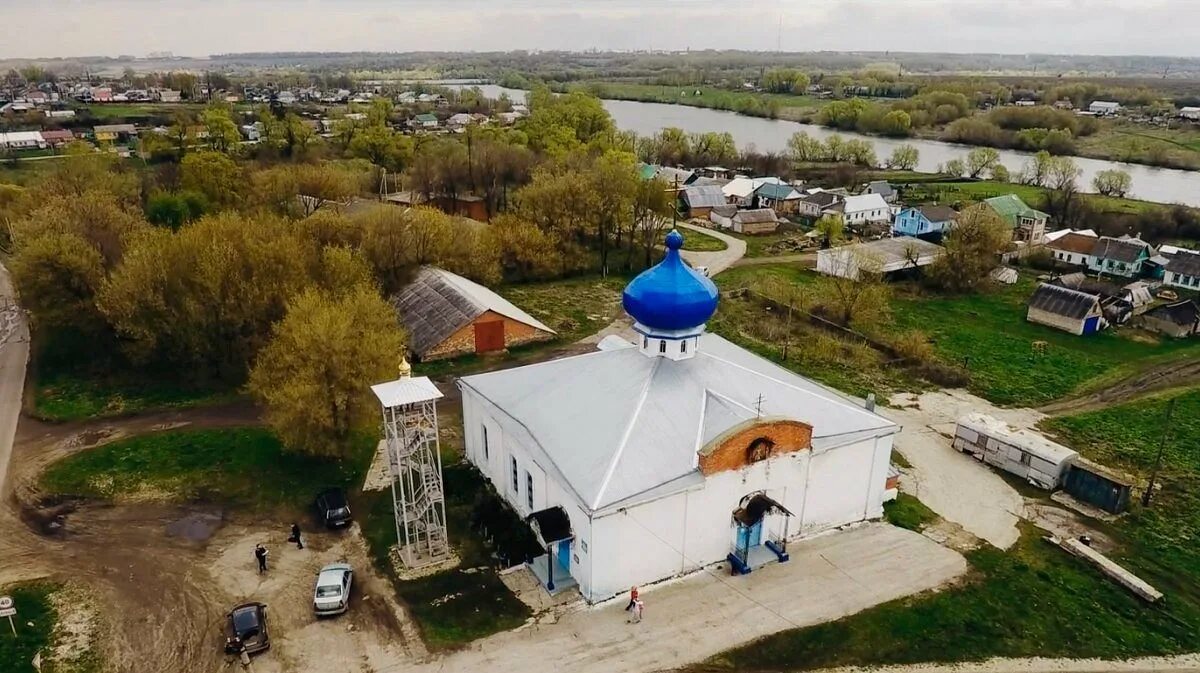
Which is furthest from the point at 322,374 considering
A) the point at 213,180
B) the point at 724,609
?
the point at 213,180

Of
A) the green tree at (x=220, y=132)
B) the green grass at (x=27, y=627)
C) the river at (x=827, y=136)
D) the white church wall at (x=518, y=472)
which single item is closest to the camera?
the green grass at (x=27, y=627)

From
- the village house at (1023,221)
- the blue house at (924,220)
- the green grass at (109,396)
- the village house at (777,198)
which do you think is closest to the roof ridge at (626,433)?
the green grass at (109,396)

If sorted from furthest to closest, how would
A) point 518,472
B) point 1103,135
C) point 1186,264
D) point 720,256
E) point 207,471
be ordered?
point 1103,135 < point 720,256 < point 1186,264 < point 207,471 < point 518,472

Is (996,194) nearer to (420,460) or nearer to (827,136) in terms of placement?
(827,136)

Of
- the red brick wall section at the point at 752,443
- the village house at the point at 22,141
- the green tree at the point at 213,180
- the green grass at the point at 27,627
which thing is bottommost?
the green grass at the point at 27,627

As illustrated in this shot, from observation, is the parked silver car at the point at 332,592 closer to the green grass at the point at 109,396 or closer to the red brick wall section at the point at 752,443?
the red brick wall section at the point at 752,443

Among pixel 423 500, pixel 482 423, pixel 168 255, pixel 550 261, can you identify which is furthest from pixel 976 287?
pixel 168 255

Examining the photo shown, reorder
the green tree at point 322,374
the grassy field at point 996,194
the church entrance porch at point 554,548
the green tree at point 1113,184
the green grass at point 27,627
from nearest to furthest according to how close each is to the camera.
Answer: the green grass at point 27,627, the church entrance porch at point 554,548, the green tree at point 322,374, the grassy field at point 996,194, the green tree at point 1113,184

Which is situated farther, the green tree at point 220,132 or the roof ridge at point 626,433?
the green tree at point 220,132
